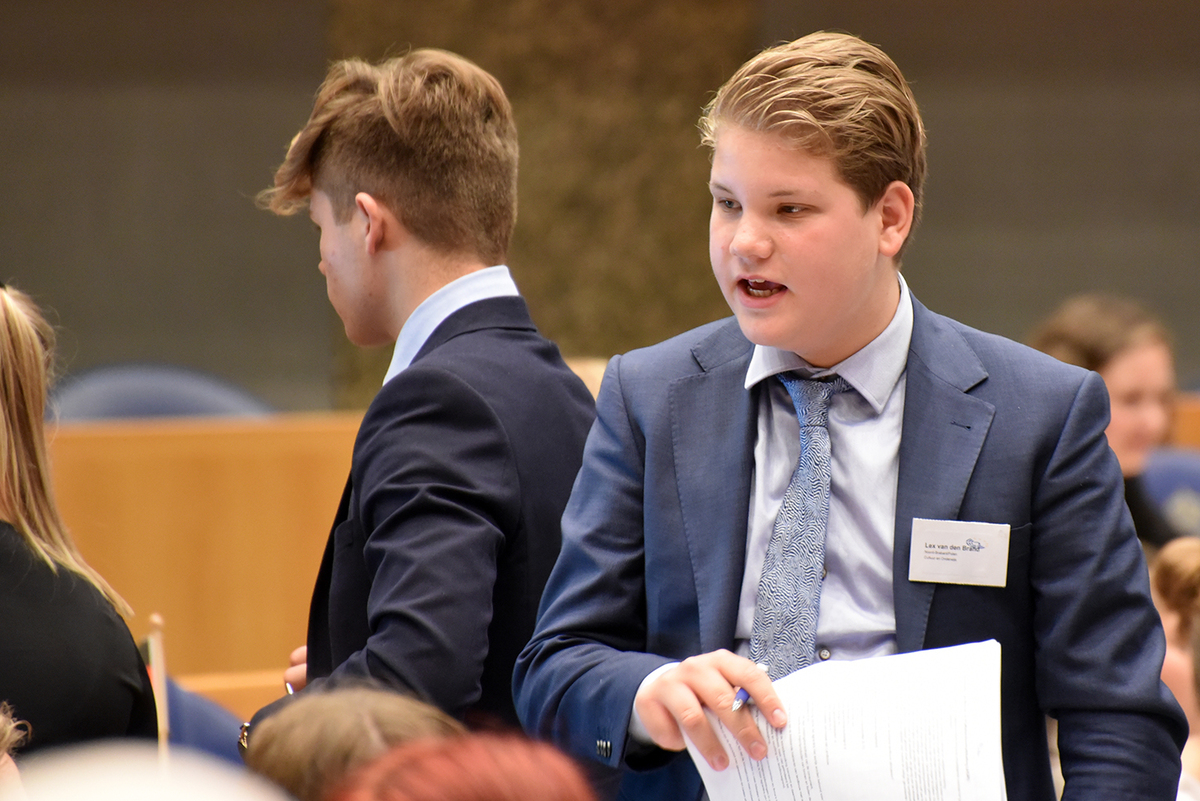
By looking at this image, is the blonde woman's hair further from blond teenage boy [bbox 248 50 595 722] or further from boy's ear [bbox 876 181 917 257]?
boy's ear [bbox 876 181 917 257]

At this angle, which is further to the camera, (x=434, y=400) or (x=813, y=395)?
(x=434, y=400)

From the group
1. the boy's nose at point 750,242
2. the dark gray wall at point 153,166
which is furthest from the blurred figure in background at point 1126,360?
the dark gray wall at point 153,166

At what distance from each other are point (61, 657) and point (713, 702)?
0.98 meters

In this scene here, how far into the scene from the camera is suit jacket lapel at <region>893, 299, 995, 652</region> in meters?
1.26

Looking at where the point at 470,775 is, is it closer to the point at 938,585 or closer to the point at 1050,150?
the point at 938,585

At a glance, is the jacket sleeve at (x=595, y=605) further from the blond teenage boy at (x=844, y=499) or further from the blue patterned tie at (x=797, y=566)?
the blue patterned tie at (x=797, y=566)

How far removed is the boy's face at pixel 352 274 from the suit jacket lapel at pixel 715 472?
2.18 feet

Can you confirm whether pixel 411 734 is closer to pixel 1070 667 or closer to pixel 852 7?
pixel 1070 667

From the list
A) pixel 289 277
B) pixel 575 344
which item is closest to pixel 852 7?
pixel 575 344

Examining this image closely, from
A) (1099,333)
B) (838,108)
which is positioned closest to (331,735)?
(838,108)

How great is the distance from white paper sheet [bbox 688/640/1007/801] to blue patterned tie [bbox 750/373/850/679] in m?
0.10

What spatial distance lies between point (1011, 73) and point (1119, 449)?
3.46 m

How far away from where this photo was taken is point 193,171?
19.4 ft

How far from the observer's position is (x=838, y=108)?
50.3 inches
